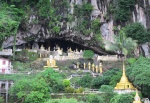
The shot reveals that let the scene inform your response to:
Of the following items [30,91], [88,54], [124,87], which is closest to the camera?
[30,91]

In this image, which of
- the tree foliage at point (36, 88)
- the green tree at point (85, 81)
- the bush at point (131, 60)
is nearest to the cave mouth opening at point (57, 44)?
the bush at point (131, 60)

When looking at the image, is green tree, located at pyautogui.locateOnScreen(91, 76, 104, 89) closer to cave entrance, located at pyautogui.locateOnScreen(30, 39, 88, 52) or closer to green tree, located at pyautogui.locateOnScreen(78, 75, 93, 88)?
green tree, located at pyautogui.locateOnScreen(78, 75, 93, 88)

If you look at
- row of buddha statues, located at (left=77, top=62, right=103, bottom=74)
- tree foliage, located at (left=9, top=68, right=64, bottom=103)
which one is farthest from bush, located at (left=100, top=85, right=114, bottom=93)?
row of buddha statues, located at (left=77, top=62, right=103, bottom=74)

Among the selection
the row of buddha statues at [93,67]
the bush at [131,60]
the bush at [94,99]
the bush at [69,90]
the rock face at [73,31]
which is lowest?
the bush at [94,99]

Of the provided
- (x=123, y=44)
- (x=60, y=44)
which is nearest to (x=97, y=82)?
(x=123, y=44)

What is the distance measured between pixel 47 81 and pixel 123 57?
11.7m

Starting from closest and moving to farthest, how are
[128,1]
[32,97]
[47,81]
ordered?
[32,97]
[47,81]
[128,1]

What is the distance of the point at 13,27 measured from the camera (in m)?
54.7

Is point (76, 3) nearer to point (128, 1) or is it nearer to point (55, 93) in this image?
point (128, 1)

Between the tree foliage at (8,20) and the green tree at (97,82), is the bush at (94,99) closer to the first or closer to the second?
the green tree at (97,82)

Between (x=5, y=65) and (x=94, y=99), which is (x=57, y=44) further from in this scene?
(x=94, y=99)

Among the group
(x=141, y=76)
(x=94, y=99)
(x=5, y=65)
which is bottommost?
(x=94, y=99)

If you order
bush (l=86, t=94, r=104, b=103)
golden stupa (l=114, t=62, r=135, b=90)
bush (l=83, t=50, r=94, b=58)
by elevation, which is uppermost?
bush (l=83, t=50, r=94, b=58)

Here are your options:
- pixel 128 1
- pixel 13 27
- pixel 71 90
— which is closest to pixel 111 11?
pixel 128 1
